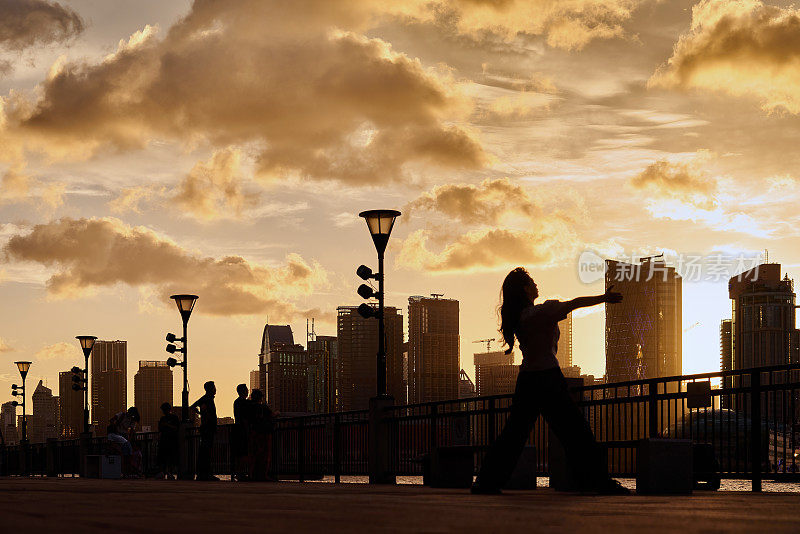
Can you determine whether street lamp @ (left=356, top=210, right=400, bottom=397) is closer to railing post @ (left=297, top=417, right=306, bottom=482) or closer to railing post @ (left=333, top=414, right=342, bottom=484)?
railing post @ (left=333, top=414, right=342, bottom=484)

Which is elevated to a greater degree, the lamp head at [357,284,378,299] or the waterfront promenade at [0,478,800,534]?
the lamp head at [357,284,378,299]

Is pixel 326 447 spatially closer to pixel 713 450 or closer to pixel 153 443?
pixel 713 450

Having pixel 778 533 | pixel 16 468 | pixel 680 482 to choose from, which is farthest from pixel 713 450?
pixel 16 468

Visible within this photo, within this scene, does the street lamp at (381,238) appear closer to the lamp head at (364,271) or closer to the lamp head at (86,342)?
the lamp head at (364,271)

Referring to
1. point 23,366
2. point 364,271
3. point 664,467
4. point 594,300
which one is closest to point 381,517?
point 594,300

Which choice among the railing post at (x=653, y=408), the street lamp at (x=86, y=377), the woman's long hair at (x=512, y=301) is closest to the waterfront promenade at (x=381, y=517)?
the woman's long hair at (x=512, y=301)

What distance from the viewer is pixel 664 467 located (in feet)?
30.6

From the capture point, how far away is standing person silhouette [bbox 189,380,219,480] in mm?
18906

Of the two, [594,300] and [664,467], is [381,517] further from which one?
[664,467]

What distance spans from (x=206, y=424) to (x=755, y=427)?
11045 mm

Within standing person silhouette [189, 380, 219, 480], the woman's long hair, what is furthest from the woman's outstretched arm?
standing person silhouette [189, 380, 219, 480]

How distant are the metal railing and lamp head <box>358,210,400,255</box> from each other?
283cm

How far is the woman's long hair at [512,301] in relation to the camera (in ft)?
29.1

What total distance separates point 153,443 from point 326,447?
11023 mm
